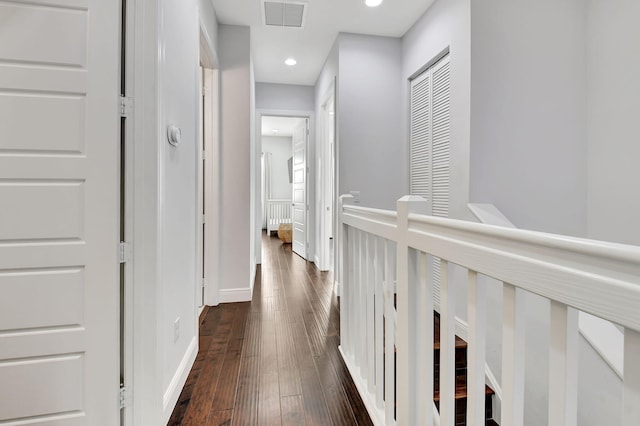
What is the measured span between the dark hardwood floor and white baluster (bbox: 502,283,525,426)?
3.44 ft

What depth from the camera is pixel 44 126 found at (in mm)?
1229

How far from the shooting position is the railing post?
110 cm

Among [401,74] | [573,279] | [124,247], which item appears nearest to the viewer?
[573,279]

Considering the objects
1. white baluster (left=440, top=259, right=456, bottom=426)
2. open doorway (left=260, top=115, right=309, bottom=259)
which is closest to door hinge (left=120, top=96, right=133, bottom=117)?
white baluster (left=440, top=259, right=456, bottom=426)

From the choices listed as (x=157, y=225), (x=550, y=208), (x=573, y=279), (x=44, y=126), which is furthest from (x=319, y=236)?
(x=573, y=279)

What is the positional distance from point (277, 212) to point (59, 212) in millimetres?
7459

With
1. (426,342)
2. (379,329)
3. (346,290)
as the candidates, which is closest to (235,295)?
(346,290)

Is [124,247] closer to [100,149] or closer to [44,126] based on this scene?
[100,149]

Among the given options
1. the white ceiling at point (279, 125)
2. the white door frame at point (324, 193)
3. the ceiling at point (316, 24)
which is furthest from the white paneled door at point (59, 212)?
the white ceiling at point (279, 125)

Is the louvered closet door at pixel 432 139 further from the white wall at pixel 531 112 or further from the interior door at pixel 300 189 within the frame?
the interior door at pixel 300 189

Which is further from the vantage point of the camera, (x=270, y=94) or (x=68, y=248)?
(x=270, y=94)

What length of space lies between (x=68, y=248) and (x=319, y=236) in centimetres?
344

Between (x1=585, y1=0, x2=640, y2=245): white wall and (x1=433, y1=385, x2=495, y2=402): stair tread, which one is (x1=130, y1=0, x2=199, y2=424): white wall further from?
(x1=585, y1=0, x2=640, y2=245): white wall

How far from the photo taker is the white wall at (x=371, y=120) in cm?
321
